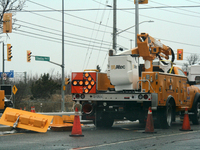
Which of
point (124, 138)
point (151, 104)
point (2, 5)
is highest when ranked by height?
point (2, 5)

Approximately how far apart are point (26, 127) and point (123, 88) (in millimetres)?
3835

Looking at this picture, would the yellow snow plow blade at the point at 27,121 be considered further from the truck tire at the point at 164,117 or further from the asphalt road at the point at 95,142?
the truck tire at the point at 164,117

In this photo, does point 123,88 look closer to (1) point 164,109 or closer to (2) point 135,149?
(1) point 164,109

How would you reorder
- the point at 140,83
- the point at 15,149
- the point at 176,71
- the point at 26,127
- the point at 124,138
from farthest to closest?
the point at 176,71 → the point at 140,83 → the point at 26,127 → the point at 124,138 → the point at 15,149

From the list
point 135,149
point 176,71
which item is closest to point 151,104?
point 176,71

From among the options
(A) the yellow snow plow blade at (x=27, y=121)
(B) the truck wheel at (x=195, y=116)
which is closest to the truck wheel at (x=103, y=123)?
(A) the yellow snow plow blade at (x=27, y=121)

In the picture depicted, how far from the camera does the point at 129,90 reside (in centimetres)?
1334

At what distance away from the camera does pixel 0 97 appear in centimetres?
2356

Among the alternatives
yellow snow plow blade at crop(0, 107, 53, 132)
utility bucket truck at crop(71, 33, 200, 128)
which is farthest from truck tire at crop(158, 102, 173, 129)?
yellow snow plow blade at crop(0, 107, 53, 132)

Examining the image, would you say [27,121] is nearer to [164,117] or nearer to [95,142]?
[95,142]

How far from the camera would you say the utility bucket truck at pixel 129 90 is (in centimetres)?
1282

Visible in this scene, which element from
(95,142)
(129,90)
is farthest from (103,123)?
(95,142)

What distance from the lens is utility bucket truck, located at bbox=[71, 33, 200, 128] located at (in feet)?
42.1

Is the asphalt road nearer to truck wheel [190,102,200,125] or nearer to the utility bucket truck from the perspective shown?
the utility bucket truck
